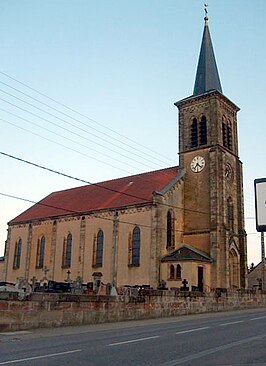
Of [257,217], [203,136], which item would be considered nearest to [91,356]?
[257,217]

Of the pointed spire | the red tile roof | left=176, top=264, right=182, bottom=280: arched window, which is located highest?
the pointed spire

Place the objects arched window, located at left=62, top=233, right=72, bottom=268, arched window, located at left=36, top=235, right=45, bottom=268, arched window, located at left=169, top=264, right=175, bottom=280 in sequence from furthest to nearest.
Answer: arched window, located at left=36, top=235, right=45, bottom=268
arched window, located at left=62, top=233, right=72, bottom=268
arched window, located at left=169, top=264, right=175, bottom=280

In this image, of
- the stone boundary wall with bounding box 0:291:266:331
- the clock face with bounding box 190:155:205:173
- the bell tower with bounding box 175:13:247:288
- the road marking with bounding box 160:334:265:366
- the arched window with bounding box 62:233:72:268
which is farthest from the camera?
the arched window with bounding box 62:233:72:268

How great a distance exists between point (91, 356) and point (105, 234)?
32.5m

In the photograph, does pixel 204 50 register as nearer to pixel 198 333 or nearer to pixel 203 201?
pixel 203 201

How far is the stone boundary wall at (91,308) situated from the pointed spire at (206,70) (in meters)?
23.9

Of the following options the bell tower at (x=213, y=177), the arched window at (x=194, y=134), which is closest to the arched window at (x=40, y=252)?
the bell tower at (x=213, y=177)

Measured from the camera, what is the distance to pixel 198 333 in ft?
45.5

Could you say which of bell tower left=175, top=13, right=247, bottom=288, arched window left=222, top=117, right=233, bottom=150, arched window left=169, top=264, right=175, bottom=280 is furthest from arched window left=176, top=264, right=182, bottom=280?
arched window left=222, top=117, right=233, bottom=150

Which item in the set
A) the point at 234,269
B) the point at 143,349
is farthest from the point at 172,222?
the point at 143,349

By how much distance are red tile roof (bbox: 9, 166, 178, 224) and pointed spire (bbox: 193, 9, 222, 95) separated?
8.87 meters

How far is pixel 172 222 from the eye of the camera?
131 feet

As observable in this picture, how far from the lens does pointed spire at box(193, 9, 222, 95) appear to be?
4553 centimetres

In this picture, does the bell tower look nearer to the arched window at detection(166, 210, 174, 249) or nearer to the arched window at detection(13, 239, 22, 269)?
the arched window at detection(166, 210, 174, 249)
